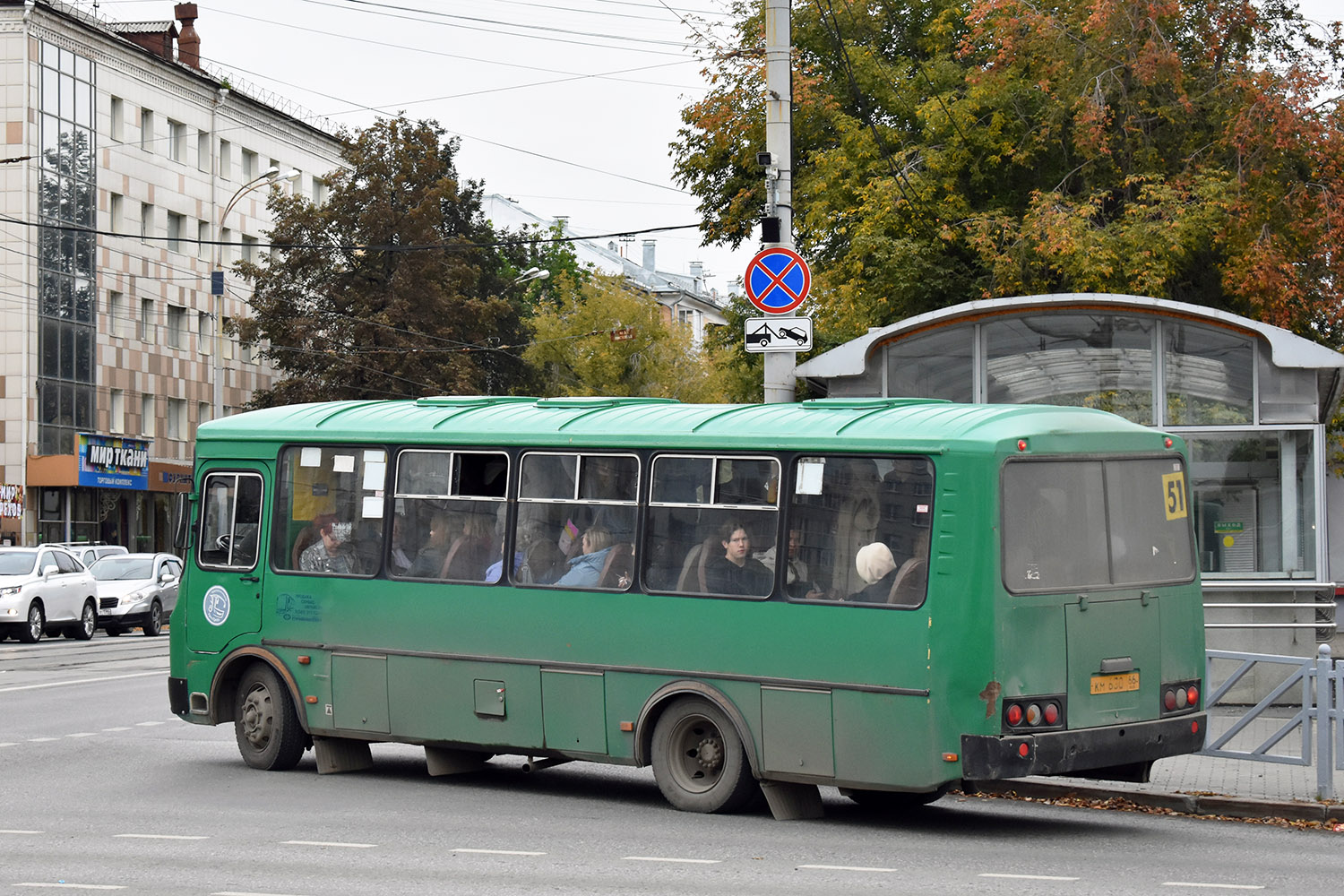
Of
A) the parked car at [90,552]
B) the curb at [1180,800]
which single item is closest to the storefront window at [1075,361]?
the curb at [1180,800]

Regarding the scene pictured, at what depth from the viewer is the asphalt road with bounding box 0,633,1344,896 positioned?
9.14 m

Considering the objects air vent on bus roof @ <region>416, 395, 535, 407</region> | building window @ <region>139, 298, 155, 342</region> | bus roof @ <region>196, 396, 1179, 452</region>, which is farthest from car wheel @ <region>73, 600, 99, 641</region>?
building window @ <region>139, 298, 155, 342</region>

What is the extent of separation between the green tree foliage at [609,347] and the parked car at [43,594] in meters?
38.4

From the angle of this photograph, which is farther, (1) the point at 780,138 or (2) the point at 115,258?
(2) the point at 115,258

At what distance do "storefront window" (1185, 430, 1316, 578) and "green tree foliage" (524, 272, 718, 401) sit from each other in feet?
183

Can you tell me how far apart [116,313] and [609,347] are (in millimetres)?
23076

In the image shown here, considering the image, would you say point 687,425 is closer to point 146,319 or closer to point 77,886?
point 77,886

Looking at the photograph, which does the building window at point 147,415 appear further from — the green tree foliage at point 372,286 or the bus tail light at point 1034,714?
the bus tail light at point 1034,714

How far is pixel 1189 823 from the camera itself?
38.0ft

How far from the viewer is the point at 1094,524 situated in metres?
11.0

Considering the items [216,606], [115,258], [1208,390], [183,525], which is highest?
[115,258]

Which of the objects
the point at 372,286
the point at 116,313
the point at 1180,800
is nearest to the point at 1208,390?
the point at 1180,800

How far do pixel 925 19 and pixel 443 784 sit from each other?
21.5 m

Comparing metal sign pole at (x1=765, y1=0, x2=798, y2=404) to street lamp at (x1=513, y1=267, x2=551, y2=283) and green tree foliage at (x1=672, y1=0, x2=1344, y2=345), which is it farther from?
street lamp at (x1=513, y1=267, x2=551, y2=283)
